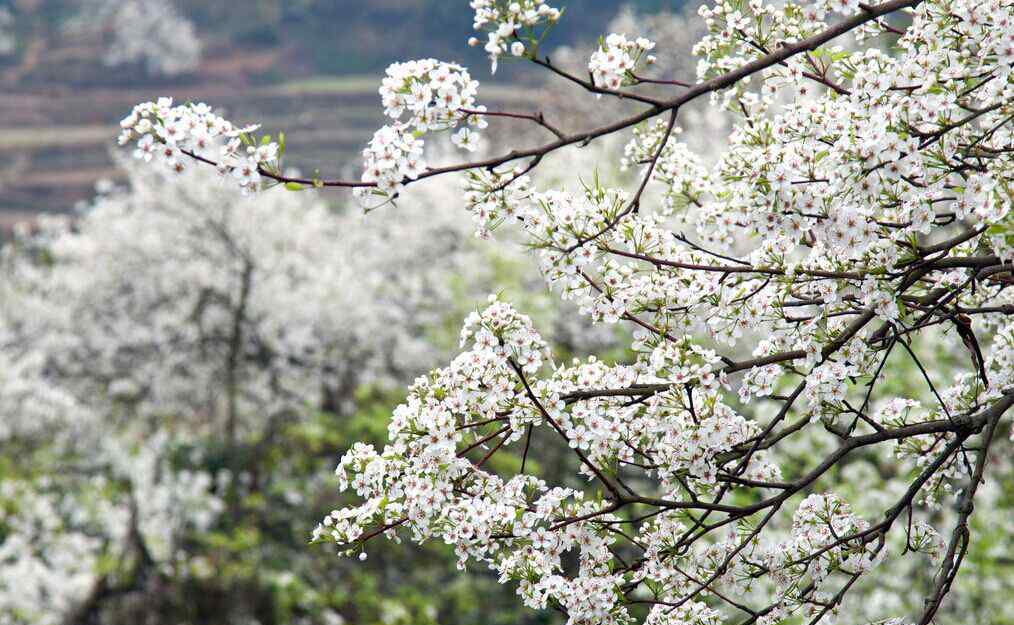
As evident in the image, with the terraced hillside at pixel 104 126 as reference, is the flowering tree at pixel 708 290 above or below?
below

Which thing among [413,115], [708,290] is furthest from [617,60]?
[708,290]

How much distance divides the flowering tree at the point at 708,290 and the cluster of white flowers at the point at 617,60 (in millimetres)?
12

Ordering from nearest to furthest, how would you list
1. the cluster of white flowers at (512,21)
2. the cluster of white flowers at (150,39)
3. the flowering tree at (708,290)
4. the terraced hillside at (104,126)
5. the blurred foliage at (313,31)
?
1. the cluster of white flowers at (512,21)
2. the flowering tree at (708,290)
3. the terraced hillside at (104,126)
4. the cluster of white flowers at (150,39)
5. the blurred foliage at (313,31)

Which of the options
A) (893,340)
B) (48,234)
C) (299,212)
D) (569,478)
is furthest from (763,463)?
(48,234)

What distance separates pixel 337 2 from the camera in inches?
2645

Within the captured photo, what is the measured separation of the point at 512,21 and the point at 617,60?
1.22 ft

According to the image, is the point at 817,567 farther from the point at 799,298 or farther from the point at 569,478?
the point at 569,478

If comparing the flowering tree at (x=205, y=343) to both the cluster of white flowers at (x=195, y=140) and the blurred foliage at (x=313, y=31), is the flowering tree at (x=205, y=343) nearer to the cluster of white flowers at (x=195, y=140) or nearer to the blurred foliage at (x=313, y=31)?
the cluster of white flowers at (x=195, y=140)

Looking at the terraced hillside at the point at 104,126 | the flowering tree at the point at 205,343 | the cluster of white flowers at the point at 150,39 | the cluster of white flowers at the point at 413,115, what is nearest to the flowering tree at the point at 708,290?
the cluster of white flowers at the point at 413,115

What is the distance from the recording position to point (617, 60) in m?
2.94

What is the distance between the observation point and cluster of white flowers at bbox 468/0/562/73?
2.70 meters

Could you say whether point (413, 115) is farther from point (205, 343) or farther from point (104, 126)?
point (104, 126)

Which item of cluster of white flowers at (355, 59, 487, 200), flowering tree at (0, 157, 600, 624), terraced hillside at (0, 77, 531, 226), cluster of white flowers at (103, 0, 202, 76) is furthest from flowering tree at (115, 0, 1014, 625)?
cluster of white flowers at (103, 0, 202, 76)

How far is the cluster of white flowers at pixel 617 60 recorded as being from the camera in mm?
2924
